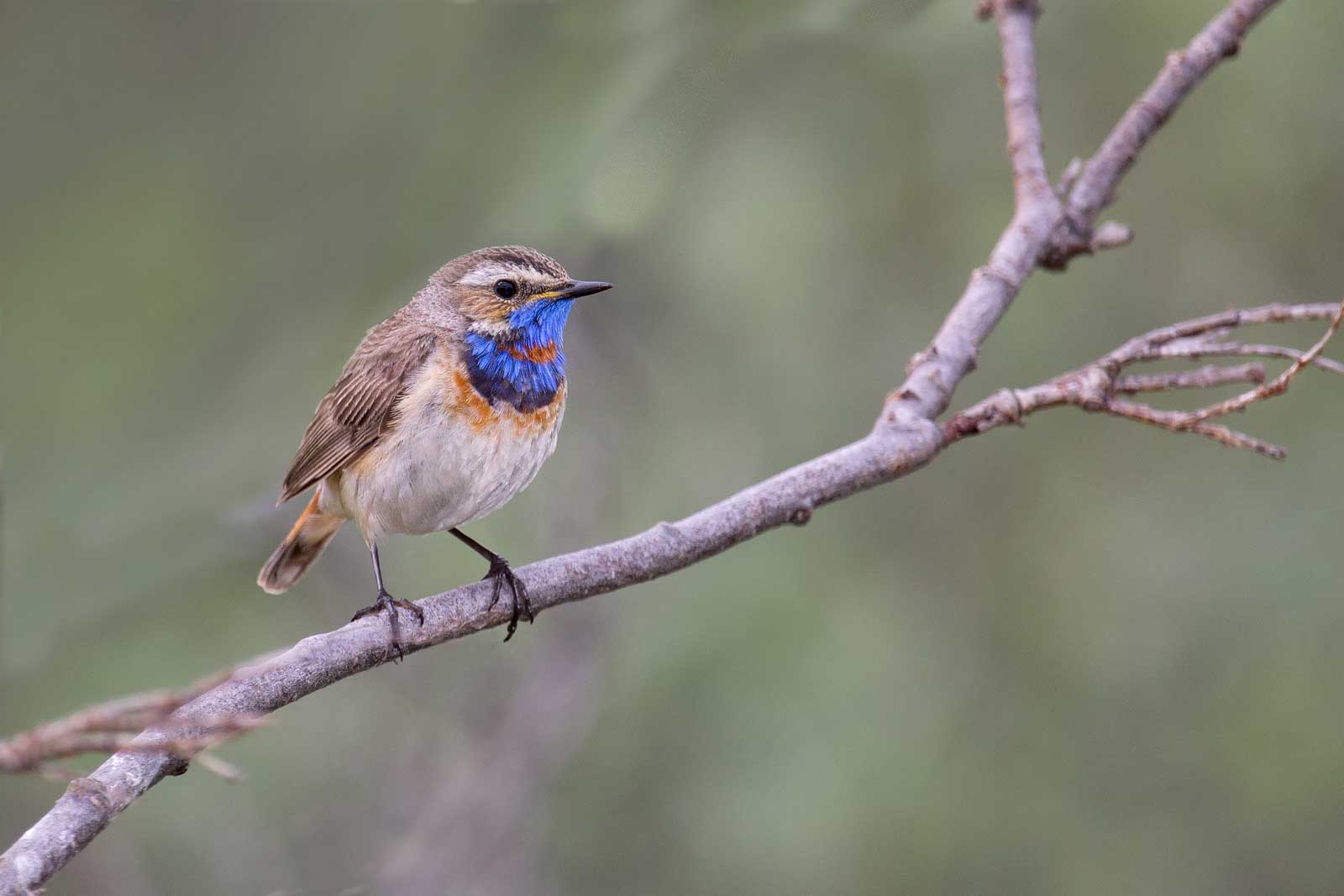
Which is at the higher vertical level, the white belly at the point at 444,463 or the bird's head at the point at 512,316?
the bird's head at the point at 512,316

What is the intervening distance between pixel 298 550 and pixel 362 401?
734 millimetres

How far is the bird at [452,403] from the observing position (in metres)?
3.86

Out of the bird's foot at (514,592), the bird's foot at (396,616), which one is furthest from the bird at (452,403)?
the bird's foot at (514,592)

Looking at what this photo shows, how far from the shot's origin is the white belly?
3842mm

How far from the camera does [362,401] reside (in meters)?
3.99

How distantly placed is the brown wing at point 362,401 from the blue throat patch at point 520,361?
0.49ft

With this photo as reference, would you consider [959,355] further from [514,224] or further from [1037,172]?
[514,224]

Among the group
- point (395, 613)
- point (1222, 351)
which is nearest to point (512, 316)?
point (395, 613)

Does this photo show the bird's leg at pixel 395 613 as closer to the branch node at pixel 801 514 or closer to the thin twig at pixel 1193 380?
the branch node at pixel 801 514

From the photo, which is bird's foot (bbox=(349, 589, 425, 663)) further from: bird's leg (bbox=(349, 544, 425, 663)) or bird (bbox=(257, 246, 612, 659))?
bird (bbox=(257, 246, 612, 659))

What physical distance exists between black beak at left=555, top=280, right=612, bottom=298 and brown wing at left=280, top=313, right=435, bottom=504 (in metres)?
0.39

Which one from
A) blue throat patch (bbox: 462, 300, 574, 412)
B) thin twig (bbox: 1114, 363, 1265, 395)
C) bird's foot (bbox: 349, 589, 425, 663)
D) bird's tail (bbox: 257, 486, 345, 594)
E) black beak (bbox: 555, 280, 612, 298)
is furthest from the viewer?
bird's tail (bbox: 257, 486, 345, 594)

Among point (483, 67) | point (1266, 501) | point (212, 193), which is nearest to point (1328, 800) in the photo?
point (1266, 501)

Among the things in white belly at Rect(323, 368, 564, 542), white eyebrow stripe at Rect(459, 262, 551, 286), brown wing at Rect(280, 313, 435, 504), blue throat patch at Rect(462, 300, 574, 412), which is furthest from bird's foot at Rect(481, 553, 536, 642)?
white eyebrow stripe at Rect(459, 262, 551, 286)
